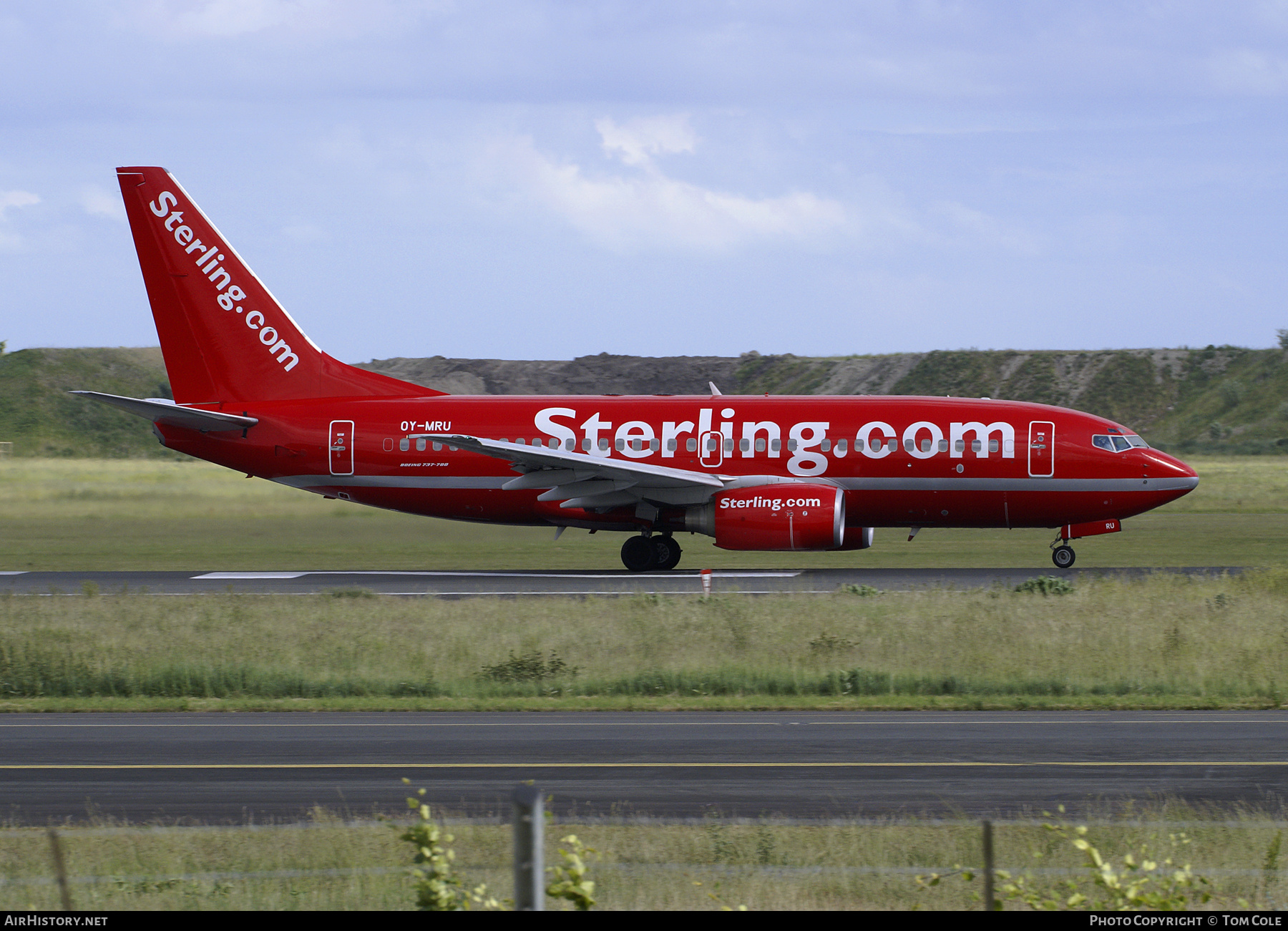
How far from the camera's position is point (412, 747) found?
1502cm

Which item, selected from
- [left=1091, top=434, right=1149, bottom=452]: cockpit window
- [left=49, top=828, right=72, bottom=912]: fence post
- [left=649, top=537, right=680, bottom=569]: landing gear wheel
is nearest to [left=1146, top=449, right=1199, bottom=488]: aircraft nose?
[left=1091, top=434, right=1149, bottom=452]: cockpit window

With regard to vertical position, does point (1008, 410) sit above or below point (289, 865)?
above

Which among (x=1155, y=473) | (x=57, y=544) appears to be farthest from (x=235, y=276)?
(x=1155, y=473)

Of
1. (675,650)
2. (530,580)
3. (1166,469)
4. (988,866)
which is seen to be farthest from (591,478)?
(988,866)

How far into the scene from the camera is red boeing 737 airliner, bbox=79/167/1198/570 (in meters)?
32.6

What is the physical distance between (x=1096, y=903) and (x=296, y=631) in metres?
17.7

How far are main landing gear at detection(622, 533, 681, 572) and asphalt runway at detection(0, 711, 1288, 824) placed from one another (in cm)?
1680

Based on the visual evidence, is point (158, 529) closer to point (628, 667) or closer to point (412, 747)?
point (628, 667)

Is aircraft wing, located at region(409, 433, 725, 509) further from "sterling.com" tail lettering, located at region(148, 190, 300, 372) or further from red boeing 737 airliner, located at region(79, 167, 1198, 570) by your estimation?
"sterling.com" tail lettering, located at region(148, 190, 300, 372)

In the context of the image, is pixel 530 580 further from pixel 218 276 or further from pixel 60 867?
pixel 60 867

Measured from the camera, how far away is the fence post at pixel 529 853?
5.54 metres

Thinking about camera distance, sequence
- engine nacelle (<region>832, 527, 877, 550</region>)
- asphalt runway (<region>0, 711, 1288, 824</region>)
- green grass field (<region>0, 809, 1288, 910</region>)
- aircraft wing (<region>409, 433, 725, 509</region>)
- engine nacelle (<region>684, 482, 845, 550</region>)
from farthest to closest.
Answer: engine nacelle (<region>832, 527, 877, 550</region>), aircraft wing (<region>409, 433, 725, 509</region>), engine nacelle (<region>684, 482, 845, 550</region>), asphalt runway (<region>0, 711, 1288, 824</region>), green grass field (<region>0, 809, 1288, 910</region>)

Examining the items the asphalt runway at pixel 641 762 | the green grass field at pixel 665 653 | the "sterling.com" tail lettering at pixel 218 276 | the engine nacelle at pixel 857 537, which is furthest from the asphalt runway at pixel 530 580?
the asphalt runway at pixel 641 762

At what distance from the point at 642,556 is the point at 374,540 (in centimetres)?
868
